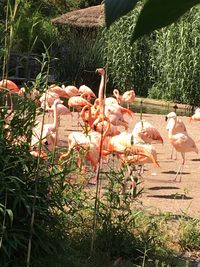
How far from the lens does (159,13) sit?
0.30 metres

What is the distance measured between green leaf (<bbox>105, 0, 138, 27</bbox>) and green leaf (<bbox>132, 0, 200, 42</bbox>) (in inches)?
0.5

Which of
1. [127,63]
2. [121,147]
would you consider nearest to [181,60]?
[127,63]

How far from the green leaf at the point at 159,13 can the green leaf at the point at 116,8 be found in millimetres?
12

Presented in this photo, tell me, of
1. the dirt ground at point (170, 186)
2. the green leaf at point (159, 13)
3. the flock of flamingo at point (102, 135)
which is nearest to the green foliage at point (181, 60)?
the flock of flamingo at point (102, 135)

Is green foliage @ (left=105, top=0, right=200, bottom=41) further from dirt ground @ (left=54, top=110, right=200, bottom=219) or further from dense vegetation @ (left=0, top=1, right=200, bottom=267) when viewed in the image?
dirt ground @ (left=54, top=110, right=200, bottom=219)

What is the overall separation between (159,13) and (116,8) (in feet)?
0.09

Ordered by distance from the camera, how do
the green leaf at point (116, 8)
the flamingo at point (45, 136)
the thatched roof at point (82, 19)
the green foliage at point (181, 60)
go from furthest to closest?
the thatched roof at point (82, 19) → the green foliage at point (181, 60) → the flamingo at point (45, 136) → the green leaf at point (116, 8)

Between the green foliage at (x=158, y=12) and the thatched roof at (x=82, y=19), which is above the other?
the thatched roof at (x=82, y=19)

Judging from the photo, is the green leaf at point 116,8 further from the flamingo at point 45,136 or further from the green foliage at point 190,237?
the green foliage at point 190,237

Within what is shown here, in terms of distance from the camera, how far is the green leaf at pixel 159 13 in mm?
295

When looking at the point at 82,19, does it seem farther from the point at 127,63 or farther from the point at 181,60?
the point at 181,60

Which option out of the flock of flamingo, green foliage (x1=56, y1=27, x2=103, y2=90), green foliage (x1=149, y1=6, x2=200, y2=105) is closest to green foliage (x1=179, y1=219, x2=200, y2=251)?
the flock of flamingo

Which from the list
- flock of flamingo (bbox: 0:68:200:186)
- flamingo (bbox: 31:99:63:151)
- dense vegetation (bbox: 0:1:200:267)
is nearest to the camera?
dense vegetation (bbox: 0:1:200:267)

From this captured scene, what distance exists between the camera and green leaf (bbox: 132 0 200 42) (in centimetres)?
29
